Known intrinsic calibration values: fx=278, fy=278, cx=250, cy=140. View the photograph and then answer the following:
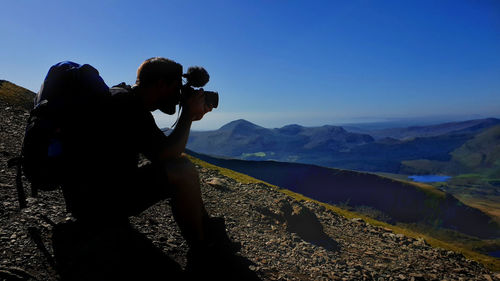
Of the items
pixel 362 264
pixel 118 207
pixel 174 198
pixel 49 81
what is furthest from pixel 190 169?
pixel 362 264

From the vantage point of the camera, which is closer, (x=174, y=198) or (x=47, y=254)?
(x=174, y=198)

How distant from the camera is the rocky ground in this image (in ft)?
13.8

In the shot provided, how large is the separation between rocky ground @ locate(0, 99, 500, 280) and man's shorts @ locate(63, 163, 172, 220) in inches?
38.1

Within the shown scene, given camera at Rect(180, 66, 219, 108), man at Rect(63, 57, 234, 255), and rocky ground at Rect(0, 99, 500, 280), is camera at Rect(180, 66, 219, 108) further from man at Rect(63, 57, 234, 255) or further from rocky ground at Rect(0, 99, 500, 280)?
rocky ground at Rect(0, 99, 500, 280)

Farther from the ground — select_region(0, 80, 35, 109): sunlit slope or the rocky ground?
select_region(0, 80, 35, 109): sunlit slope

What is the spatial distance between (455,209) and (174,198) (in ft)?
559

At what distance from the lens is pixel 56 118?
2920 millimetres

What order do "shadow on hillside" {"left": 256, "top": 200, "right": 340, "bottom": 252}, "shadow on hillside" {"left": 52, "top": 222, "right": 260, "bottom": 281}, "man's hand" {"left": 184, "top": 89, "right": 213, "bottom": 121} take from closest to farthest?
"shadow on hillside" {"left": 52, "top": 222, "right": 260, "bottom": 281}, "man's hand" {"left": 184, "top": 89, "right": 213, "bottom": 121}, "shadow on hillside" {"left": 256, "top": 200, "right": 340, "bottom": 252}

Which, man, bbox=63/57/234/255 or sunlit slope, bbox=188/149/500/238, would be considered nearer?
man, bbox=63/57/234/255

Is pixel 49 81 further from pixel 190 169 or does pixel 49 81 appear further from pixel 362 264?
pixel 362 264

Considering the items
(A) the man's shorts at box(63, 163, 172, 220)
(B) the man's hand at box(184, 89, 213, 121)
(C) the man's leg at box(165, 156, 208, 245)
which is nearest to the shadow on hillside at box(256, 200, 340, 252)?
(C) the man's leg at box(165, 156, 208, 245)

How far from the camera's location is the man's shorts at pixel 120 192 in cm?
330

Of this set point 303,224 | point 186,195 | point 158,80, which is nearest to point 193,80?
point 158,80

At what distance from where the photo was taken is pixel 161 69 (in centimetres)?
347
